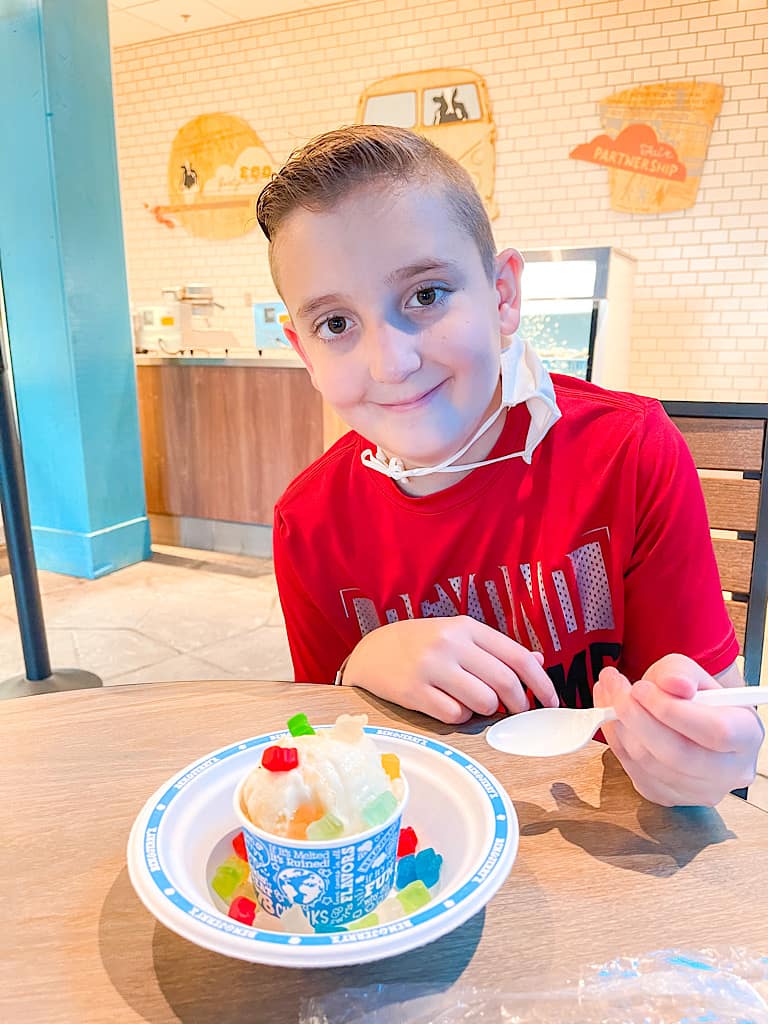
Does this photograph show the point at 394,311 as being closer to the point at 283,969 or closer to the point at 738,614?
the point at 283,969

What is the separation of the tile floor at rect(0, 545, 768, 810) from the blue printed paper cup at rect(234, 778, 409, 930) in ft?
6.15

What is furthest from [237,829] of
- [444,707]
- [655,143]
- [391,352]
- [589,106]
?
[589,106]

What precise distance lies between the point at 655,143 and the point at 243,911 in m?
5.28

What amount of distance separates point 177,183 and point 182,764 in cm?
657

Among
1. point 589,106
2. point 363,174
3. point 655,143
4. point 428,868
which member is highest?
point 589,106

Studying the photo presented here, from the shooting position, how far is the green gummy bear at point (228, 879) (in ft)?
1.73

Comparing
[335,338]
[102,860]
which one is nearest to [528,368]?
[335,338]

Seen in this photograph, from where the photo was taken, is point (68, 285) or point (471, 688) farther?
point (68, 285)

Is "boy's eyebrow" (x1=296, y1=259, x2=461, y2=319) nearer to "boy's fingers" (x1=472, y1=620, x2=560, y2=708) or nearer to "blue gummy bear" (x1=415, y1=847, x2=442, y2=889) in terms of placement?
"boy's fingers" (x1=472, y1=620, x2=560, y2=708)

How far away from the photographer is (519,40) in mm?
4934

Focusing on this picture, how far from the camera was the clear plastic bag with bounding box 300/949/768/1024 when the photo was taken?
42 centimetres

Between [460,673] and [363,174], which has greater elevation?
[363,174]

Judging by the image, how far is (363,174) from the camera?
837 mm

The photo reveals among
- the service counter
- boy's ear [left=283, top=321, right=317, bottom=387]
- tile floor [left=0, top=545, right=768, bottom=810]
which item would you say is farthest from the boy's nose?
the service counter
